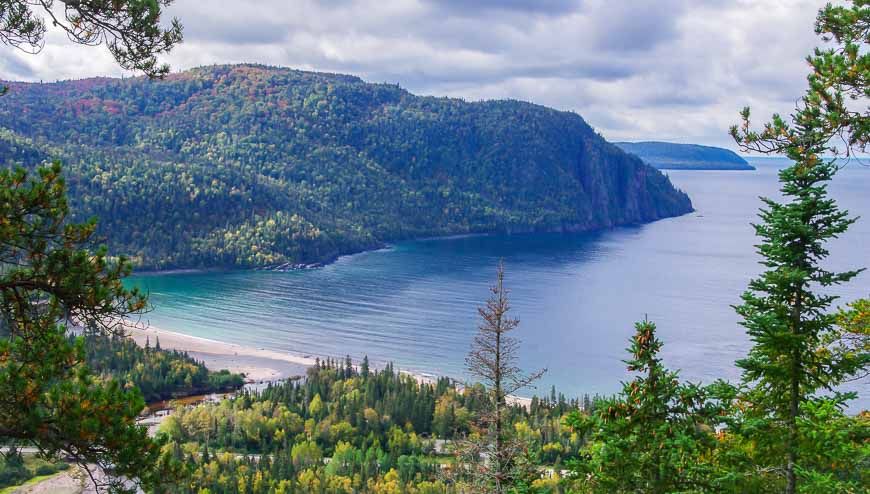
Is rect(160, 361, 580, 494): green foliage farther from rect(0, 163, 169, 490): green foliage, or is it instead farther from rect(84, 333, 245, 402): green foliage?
rect(0, 163, 169, 490): green foliage

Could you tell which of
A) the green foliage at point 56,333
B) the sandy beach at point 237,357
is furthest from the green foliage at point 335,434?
the green foliage at point 56,333

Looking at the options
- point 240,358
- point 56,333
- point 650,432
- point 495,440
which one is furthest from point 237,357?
point 650,432

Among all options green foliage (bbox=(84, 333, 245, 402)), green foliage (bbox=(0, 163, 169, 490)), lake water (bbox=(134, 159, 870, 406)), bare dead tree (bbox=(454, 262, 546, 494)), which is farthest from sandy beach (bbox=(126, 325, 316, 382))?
green foliage (bbox=(0, 163, 169, 490))

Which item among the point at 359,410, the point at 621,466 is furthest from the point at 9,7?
the point at 359,410

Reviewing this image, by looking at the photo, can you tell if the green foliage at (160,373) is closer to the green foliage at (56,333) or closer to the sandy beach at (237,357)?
the sandy beach at (237,357)

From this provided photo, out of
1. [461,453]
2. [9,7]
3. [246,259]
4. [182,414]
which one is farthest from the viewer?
[246,259]

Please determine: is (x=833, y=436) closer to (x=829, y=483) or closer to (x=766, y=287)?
(x=829, y=483)

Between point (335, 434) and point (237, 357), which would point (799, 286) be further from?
point (237, 357)
